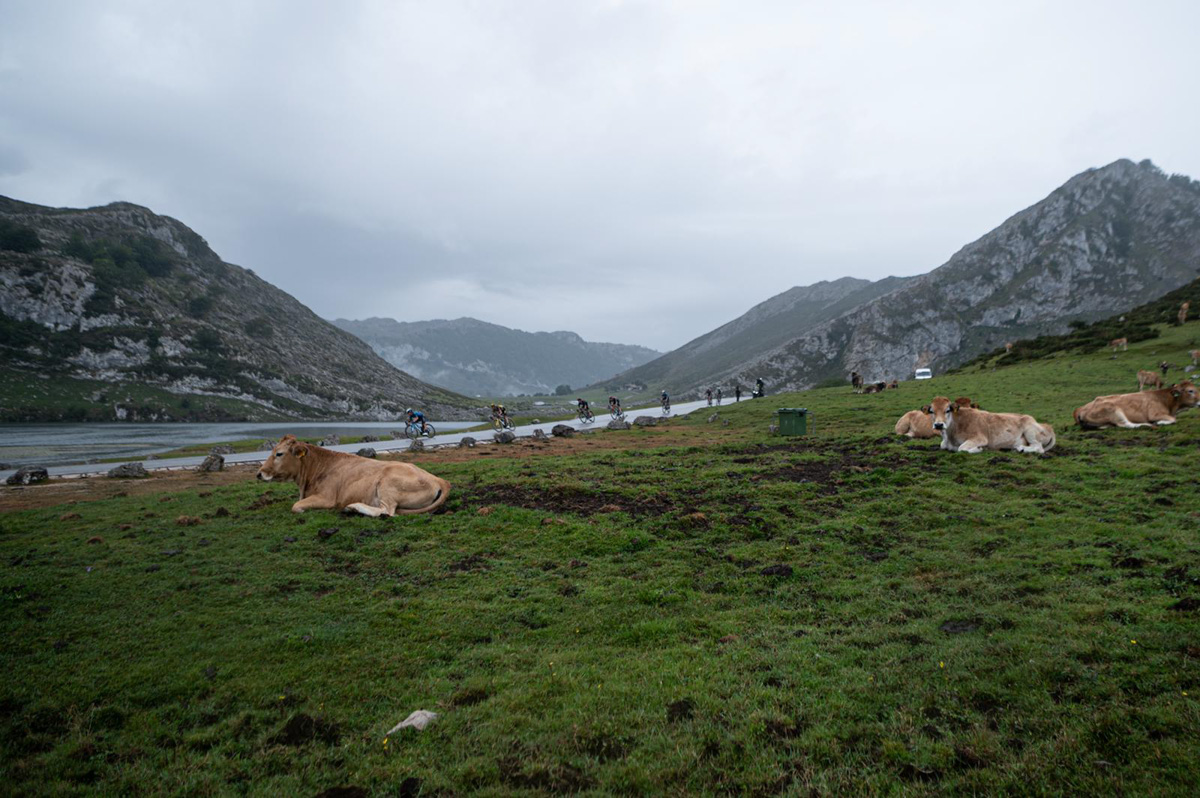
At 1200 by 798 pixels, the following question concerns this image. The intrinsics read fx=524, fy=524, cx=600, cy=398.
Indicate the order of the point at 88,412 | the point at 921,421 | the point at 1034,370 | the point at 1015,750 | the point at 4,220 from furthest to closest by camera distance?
the point at 4,220, the point at 88,412, the point at 1034,370, the point at 921,421, the point at 1015,750

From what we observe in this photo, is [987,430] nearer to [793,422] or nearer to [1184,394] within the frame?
[1184,394]

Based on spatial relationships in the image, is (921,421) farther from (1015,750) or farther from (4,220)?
(4,220)

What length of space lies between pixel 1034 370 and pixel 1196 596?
1485 inches

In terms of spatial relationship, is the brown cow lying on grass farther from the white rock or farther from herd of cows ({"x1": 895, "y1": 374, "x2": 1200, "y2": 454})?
herd of cows ({"x1": 895, "y1": 374, "x2": 1200, "y2": 454})

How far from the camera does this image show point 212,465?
22297mm

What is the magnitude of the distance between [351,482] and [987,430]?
1815 cm

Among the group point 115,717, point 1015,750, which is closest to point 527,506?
point 115,717

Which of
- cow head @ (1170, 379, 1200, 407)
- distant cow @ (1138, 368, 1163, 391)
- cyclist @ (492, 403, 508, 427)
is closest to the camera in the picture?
cow head @ (1170, 379, 1200, 407)

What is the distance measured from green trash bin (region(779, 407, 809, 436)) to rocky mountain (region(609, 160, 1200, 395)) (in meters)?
140

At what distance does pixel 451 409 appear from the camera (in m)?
145

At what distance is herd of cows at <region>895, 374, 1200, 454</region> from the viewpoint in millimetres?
15398

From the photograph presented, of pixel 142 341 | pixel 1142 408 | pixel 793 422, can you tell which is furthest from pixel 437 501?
pixel 142 341

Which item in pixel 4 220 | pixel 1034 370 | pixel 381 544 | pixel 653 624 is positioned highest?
pixel 4 220

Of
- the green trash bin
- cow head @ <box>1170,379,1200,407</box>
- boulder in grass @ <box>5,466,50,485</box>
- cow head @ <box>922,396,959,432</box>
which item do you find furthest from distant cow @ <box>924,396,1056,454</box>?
boulder in grass @ <box>5,466,50,485</box>
